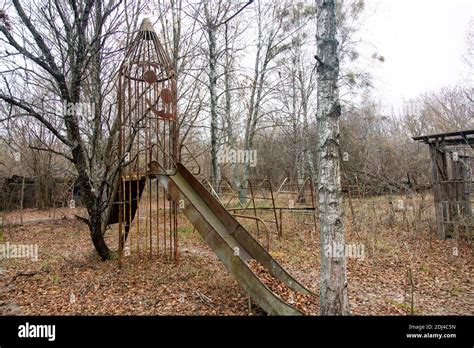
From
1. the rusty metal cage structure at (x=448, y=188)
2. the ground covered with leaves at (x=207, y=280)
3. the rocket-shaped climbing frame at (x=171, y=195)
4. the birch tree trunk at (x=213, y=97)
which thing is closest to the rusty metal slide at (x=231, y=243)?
the rocket-shaped climbing frame at (x=171, y=195)

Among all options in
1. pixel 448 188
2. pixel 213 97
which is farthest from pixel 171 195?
pixel 448 188

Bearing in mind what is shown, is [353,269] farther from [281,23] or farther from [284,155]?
[284,155]

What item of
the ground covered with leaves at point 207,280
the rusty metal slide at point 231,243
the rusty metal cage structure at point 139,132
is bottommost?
the ground covered with leaves at point 207,280

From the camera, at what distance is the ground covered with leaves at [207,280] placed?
3.83 metres

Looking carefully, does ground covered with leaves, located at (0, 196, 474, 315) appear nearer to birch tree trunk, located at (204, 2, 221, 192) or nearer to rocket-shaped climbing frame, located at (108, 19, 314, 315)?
rocket-shaped climbing frame, located at (108, 19, 314, 315)

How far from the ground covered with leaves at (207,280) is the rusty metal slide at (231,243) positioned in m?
0.40

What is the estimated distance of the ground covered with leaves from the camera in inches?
151

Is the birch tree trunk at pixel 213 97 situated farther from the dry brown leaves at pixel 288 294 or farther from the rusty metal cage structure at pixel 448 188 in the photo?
the rusty metal cage structure at pixel 448 188

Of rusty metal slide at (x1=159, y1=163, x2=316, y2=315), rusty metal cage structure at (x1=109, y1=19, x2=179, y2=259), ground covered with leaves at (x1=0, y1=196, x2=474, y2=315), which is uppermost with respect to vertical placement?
rusty metal cage structure at (x1=109, y1=19, x2=179, y2=259)

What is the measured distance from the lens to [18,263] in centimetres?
607

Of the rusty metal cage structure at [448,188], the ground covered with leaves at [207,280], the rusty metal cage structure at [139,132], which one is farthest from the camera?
the rusty metal cage structure at [448,188]

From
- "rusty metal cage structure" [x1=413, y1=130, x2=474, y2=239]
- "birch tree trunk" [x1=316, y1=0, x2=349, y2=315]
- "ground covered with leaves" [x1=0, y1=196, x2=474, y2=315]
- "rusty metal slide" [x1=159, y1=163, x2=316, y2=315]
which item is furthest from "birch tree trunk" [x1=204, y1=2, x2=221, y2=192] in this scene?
"birch tree trunk" [x1=316, y1=0, x2=349, y2=315]

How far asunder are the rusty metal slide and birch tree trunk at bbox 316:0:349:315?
1.53 feet
